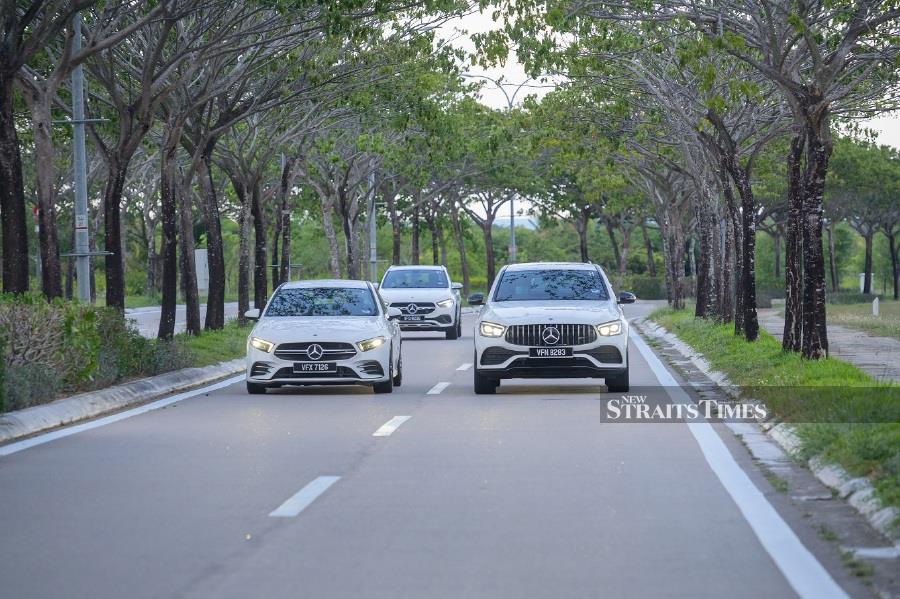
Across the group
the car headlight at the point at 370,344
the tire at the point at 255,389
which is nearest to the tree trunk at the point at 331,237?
the tire at the point at 255,389

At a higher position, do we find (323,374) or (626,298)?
(626,298)

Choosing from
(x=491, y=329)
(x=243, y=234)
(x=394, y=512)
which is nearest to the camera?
(x=394, y=512)

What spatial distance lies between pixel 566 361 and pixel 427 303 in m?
17.6

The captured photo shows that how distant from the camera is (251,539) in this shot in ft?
27.8

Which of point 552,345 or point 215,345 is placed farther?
point 215,345

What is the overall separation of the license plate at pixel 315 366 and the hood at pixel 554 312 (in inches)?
78.4

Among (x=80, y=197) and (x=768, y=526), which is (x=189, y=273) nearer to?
(x=80, y=197)

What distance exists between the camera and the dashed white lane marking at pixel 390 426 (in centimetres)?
1426

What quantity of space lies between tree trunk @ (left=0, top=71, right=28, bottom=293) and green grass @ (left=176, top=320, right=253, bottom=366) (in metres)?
3.73

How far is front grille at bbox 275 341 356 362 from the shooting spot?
757 inches

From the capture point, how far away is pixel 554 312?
62.6ft

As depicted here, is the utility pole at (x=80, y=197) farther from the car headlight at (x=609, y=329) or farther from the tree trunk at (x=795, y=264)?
the tree trunk at (x=795, y=264)

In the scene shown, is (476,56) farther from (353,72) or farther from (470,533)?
(470,533)

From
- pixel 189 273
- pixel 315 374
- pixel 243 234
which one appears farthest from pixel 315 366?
pixel 243 234
